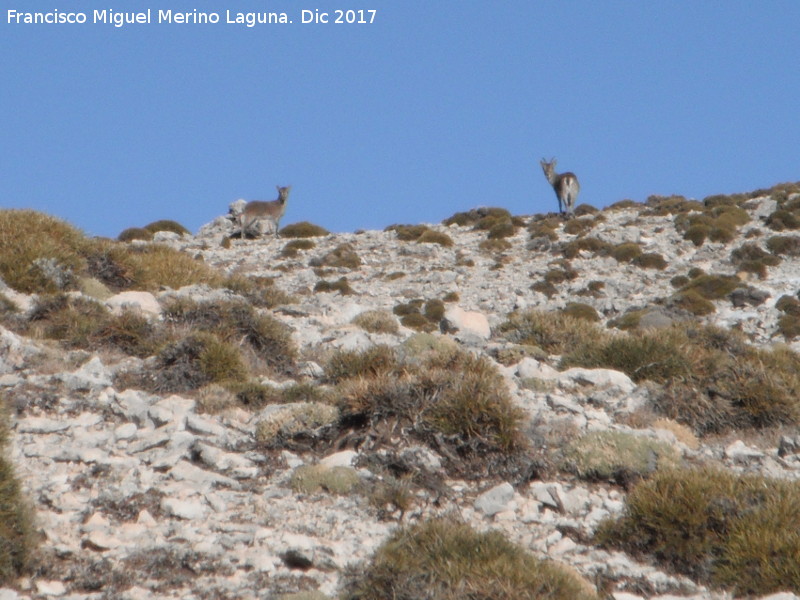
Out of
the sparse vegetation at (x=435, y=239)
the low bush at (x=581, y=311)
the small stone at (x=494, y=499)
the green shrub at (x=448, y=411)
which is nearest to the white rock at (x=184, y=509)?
the green shrub at (x=448, y=411)

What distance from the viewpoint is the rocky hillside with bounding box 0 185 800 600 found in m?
6.23

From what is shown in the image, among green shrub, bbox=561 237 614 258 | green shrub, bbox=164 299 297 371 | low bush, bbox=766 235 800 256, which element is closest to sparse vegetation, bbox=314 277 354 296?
green shrub, bbox=561 237 614 258

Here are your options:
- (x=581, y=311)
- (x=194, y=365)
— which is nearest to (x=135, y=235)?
(x=581, y=311)

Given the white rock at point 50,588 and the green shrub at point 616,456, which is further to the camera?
the green shrub at point 616,456

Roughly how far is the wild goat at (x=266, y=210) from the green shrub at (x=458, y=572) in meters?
31.6

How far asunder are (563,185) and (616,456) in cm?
3234

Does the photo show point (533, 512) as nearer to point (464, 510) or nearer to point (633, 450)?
point (464, 510)

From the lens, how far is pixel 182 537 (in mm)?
6586

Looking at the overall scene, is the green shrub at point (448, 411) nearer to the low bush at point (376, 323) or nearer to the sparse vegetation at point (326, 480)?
the sparse vegetation at point (326, 480)

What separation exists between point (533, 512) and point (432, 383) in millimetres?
1749

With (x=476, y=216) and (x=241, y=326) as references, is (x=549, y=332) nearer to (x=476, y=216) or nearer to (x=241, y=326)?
(x=241, y=326)

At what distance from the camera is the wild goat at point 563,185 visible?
39616mm

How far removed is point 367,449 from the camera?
810cm

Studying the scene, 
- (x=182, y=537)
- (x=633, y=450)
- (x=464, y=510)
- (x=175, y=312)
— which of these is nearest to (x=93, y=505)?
(x=182, y=537)
